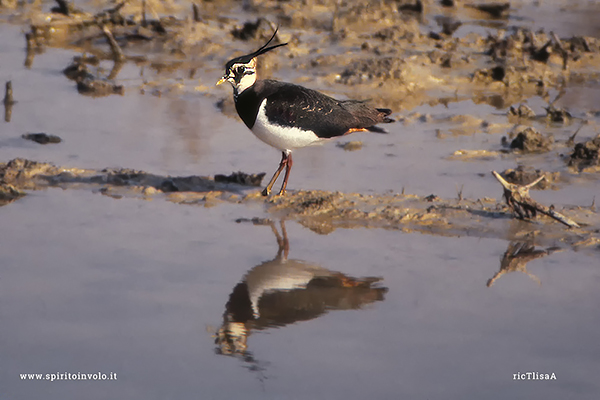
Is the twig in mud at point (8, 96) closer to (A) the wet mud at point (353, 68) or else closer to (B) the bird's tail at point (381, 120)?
(A) the wet mud at point (353, 68)

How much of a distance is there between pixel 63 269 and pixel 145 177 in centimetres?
173

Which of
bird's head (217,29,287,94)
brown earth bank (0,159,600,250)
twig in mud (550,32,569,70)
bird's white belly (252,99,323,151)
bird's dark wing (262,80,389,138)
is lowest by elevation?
brown earth bank (0,159,600,250)

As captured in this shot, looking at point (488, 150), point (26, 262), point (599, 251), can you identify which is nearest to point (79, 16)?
point (488, 150)

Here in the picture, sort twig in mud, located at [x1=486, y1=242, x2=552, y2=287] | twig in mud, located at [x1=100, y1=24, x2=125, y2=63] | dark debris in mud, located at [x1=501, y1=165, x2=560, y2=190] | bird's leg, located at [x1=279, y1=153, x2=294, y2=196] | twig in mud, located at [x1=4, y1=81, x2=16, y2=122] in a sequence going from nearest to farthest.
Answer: twig in mud, located at [x1=486, y1=242, x2=552, y2=287], bird's leg, located at [x1=279, y1=153, x2=294, y2=196], dark debris in mud, located at [x1=501, y1=165, x2=560, y2=190], twig in mud, located at [x1=4, y1=81, x2=16, y2=122], twig in mud, located at [x1=100, y1=24, x2=125, y2=63]

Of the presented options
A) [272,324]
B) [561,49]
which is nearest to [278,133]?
[272,324]

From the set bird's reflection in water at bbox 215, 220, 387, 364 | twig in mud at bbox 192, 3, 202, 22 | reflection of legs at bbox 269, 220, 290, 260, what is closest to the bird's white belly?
reflection of legs at bbox 269, 220, 290, 260

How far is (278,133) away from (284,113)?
0.51 ft

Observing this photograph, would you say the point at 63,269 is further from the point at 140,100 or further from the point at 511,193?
the point at 140,100

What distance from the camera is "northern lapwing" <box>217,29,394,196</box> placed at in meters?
6.12

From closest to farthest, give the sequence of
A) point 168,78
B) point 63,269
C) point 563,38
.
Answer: point 63,269
point 168,78
point 563,38

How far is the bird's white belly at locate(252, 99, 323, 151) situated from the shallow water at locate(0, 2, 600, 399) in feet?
1.38

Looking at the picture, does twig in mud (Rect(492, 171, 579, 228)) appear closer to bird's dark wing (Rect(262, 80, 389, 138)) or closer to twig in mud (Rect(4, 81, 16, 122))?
bird's dark wing (Rect(262, 80, 389, 138))

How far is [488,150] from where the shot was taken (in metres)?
7.46

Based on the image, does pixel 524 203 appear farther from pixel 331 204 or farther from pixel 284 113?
pixel 284 113
